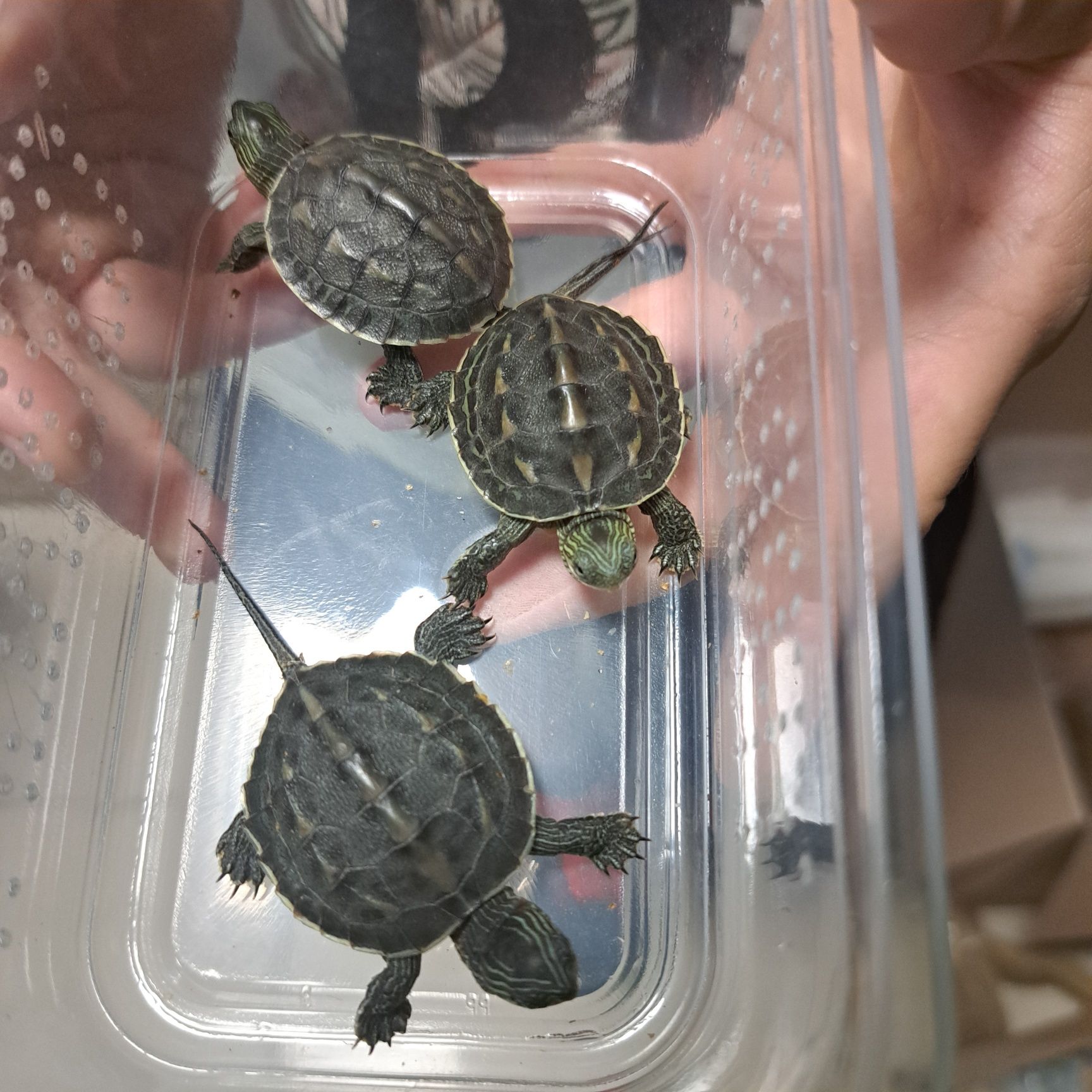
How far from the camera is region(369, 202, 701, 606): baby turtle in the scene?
4.66 ft

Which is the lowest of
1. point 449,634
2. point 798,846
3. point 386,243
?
point 798,846

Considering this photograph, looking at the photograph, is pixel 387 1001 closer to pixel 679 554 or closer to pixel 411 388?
pixel 679 554

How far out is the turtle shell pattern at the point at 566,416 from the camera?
4.65ft

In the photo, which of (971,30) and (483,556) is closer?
(971,30)

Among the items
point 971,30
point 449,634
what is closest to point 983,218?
point 971,30

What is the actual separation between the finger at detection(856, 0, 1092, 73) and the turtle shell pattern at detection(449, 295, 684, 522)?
2.02 feet

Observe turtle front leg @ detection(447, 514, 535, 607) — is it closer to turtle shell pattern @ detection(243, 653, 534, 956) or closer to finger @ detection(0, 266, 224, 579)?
turtle shell pattern @ detection(243, 653, 534, 956)

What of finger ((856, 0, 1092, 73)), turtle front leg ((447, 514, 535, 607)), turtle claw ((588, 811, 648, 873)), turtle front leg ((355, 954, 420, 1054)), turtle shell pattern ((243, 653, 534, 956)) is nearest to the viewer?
finger ((856, 0, 1092, 73))

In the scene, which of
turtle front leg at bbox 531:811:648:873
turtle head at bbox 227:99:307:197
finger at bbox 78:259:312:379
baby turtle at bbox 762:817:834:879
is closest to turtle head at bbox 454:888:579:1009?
turtle front leg at bbox 531:811:648:873

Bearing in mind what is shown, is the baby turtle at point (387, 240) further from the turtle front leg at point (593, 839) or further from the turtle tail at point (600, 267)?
the turtle front leg at point (593, 839)

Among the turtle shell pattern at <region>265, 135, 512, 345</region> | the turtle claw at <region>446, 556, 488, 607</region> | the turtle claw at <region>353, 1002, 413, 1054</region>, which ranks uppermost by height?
the turtle shell pattern at <region>265, 135, 512, 345</region>

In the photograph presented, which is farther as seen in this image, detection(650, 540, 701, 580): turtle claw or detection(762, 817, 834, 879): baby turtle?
detection(650, 540, 701, 580): turtle claw

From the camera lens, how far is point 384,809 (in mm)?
1215

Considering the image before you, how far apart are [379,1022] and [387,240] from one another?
1.43 m
